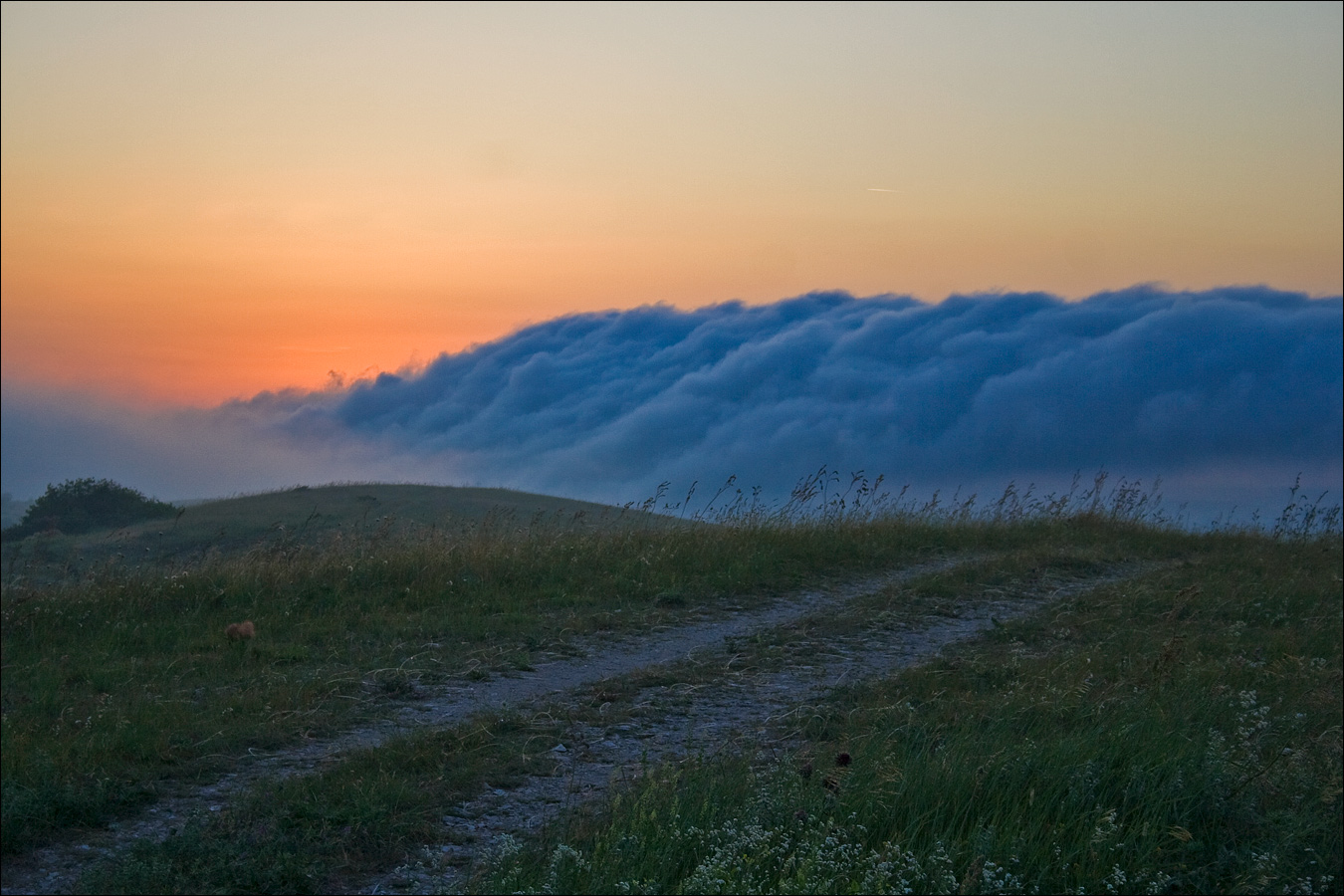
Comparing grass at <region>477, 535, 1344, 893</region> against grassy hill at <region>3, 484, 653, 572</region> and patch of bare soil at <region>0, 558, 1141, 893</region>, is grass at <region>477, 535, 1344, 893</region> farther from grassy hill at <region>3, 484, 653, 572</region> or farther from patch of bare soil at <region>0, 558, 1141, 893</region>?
grassy hill at <region>3, 484, 653, 572</region>

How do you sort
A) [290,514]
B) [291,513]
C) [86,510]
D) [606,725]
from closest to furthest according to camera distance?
[606,725] < [290,514] < [291,513] < [86,510]

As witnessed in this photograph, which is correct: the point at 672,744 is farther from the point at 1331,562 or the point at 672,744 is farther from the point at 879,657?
the point at 1331,562

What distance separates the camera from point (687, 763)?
561 cm

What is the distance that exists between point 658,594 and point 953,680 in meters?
3.78

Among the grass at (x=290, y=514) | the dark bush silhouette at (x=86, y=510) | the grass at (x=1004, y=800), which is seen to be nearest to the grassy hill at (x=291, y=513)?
the grass at (x=290, y=514)

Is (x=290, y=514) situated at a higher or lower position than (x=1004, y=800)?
higher

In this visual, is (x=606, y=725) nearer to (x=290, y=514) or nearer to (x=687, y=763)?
(x=687, y=763)

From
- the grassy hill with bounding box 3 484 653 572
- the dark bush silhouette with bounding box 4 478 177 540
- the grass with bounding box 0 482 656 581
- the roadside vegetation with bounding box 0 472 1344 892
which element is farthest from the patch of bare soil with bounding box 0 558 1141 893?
the dark bush silhouette with bounding box 4 478 177 540

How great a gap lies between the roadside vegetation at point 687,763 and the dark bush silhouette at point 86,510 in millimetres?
26361

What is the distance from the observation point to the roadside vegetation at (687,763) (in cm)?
453

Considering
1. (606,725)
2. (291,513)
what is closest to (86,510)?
(291,513)

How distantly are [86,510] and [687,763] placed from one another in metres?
36.3

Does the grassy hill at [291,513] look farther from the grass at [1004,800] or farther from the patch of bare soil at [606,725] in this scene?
the grass at [1004,800]

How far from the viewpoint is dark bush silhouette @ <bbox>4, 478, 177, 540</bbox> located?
34875mm
